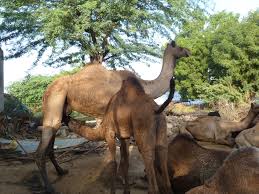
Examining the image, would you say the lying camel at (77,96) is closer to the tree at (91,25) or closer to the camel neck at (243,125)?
the camel neck at (243,125)

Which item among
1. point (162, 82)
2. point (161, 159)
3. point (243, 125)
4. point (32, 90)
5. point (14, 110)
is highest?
point (162, 82)

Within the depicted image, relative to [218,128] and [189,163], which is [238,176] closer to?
[189,163]

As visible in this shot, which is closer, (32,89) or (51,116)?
(51,116)

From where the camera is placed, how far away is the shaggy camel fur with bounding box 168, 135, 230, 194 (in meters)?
6.09

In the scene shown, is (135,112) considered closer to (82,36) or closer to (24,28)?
(82,36)

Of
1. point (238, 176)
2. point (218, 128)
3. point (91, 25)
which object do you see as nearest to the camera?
point (238, 176)

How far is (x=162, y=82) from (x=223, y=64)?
20.8 m

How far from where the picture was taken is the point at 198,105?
95.5 feet

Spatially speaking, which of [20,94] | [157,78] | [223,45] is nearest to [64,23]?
[157,78]

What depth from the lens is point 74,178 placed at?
759 cm

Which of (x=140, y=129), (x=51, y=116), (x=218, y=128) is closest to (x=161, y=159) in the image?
(x=140, y=129)

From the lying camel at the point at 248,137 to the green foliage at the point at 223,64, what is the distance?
15549mm

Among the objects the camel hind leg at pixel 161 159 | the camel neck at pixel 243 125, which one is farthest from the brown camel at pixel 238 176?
the camel neck at pixel 243 125

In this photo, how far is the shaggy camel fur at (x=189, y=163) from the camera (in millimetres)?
6090
